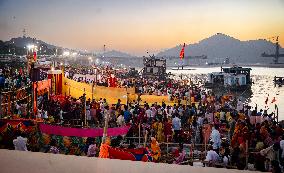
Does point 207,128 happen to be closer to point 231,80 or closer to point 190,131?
point 190,131

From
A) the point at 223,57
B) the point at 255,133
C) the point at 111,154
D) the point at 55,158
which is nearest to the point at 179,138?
→ the point at 255,133

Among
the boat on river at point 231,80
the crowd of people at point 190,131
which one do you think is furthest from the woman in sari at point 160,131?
the boat on river at point 231,80

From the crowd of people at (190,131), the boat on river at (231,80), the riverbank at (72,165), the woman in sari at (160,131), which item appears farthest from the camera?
the boat on river at (231,80)

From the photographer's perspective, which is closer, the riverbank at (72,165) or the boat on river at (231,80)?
the riverbank at (72,165)

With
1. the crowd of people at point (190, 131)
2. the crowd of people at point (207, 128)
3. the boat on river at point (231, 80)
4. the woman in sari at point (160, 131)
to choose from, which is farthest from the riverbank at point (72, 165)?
the boat on river at point (231, 80)

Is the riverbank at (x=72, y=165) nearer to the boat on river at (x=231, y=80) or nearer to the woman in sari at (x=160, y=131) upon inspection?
the woman in sari at (x=160, y=131)

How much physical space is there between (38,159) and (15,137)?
3.00 m

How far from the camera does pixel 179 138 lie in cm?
679

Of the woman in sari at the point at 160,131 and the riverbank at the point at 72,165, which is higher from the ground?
the riverbank at the point at 72,165

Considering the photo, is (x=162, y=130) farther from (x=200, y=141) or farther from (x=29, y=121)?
(x=29, y=121)

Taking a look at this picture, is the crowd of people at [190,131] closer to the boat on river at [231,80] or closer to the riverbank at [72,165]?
the riverbank at [72,165]

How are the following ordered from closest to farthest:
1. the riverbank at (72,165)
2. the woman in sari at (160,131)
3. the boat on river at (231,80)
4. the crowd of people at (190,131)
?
the riverbank at (72,165) < the crowd of people at (190,131) < the woman in sari at (160,131) < the boat on river at (231,80)

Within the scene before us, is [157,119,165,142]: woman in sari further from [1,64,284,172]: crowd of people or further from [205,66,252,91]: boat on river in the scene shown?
[205,66,252,91]: boat on river

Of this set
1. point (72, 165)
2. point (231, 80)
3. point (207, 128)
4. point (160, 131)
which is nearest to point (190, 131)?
point (207, 128)
